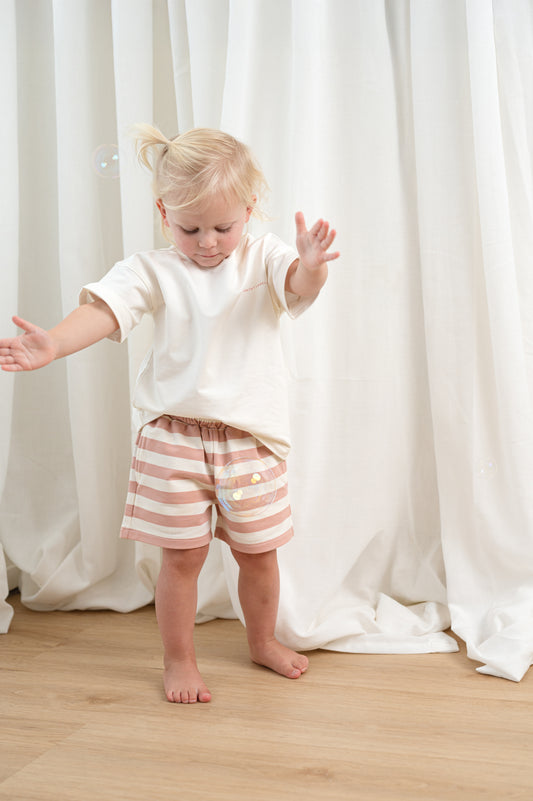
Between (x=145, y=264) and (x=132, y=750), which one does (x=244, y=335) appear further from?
(x=132, y=750)

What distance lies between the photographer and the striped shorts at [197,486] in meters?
1.32

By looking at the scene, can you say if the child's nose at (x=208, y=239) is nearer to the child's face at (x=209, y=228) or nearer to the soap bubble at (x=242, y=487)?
the child's face at (x=209, y=228)

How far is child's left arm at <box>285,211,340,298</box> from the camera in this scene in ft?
3.83

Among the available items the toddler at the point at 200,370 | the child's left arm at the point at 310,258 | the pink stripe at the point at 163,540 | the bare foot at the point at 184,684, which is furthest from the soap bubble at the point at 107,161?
the bare foot at the point at 184,684

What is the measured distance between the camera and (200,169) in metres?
1.23

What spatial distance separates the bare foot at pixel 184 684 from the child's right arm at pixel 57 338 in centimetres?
58

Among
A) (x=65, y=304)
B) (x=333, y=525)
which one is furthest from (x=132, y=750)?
(x=65, y=304)

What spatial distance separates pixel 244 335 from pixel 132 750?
26.6 inches

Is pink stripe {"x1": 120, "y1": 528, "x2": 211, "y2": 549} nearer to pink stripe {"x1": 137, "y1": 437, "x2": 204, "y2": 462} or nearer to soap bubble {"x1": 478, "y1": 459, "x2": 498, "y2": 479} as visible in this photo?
pink stripe {"x1": 137, "y1": 437, "x2": 204, "y2": 462}

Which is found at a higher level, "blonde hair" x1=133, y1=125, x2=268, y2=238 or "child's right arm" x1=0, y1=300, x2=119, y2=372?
"blonde hair" x1=133, y1=125, x2=268, y2=238

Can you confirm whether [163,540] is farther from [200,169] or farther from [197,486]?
[200,169]

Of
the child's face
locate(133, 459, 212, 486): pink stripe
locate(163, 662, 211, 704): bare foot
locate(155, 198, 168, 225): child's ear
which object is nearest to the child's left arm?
the child's face

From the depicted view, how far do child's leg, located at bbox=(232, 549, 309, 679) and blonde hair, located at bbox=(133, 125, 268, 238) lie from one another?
0.63m

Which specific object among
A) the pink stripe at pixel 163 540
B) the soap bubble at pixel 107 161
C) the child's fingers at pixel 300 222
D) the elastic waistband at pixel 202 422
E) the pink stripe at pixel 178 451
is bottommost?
the pink stripe at pixel 163 540
